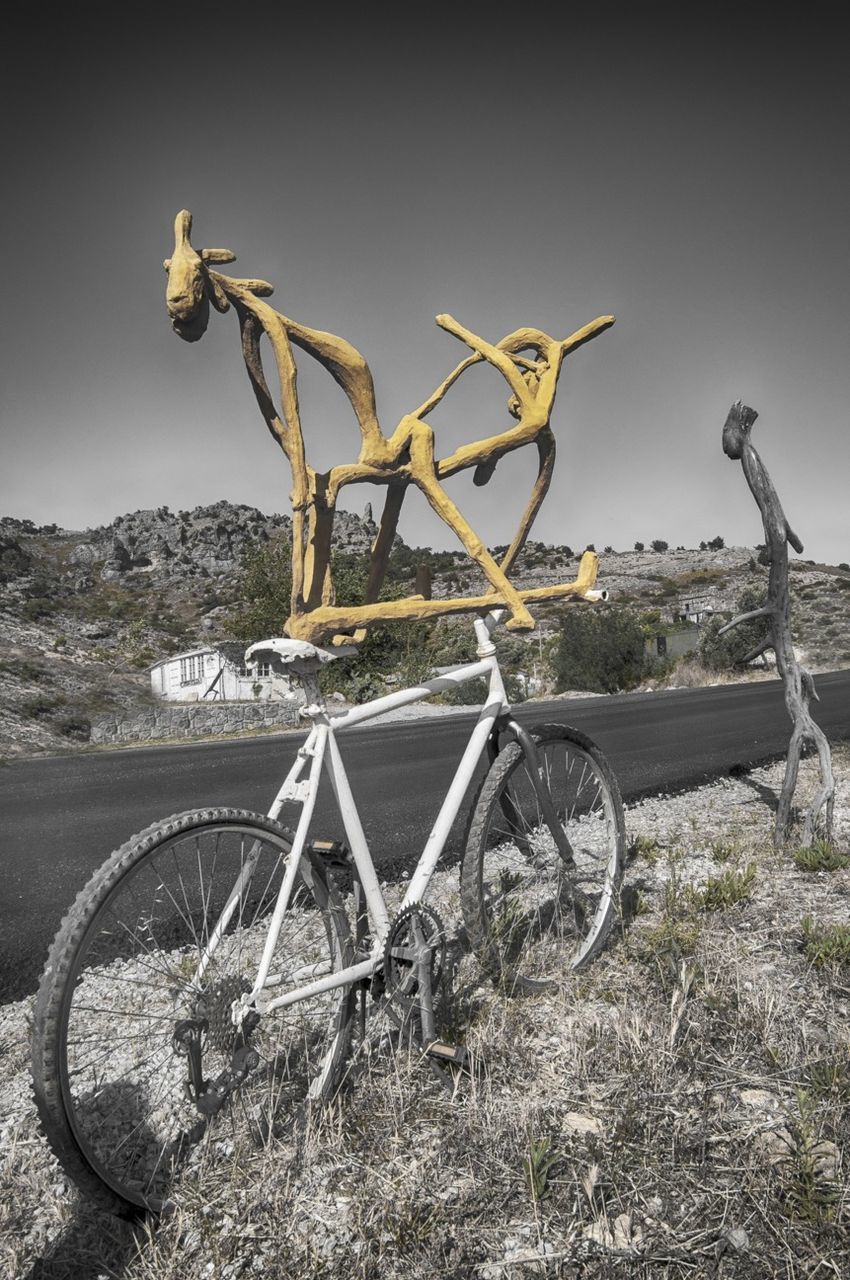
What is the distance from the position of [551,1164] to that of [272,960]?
3.78ft

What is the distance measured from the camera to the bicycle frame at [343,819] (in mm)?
2320

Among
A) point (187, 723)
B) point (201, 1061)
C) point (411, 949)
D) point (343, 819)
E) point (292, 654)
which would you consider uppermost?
point (292, 654)

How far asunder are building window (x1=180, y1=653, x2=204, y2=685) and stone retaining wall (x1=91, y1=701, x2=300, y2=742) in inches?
617

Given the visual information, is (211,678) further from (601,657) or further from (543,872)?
(543,872)

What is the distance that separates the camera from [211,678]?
37844 millimetres

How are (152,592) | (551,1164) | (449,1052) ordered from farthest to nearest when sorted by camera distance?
(152,592) < (449,1052) < (551,1164)

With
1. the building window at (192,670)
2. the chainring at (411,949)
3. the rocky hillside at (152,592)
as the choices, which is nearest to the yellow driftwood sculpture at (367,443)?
the chainring at (411,949)

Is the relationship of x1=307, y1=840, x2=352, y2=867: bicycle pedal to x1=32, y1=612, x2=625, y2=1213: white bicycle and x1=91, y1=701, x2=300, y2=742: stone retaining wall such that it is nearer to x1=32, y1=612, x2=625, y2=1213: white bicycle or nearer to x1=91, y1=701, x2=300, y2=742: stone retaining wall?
x1=32, y1=612, x2=625, y2=1213: white bicycle

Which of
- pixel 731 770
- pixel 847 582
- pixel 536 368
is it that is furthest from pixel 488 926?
pixel 847 582

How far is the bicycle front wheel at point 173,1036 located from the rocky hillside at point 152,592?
1934cm

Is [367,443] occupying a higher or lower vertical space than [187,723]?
higher

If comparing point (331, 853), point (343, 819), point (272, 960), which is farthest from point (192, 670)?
point (343, 819)

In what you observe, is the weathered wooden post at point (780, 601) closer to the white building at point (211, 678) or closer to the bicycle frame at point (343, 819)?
the bicycle frame at point (343, 819)

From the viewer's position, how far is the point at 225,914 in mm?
2320
